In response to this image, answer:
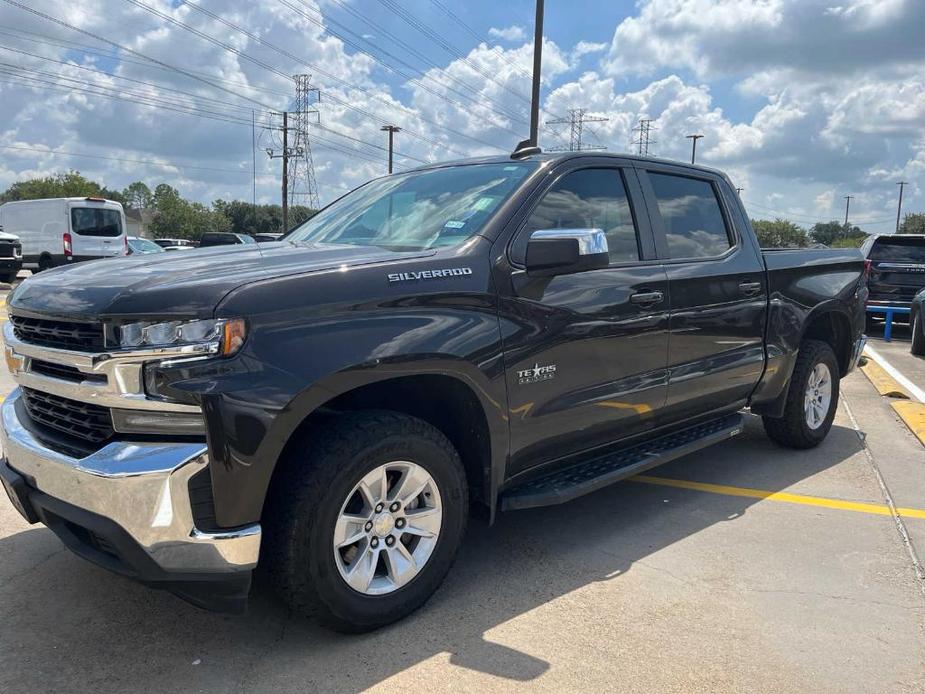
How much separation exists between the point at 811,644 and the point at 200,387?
2479mm

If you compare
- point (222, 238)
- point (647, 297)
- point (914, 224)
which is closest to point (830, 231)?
point (914, 224)

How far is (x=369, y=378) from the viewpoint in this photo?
8.90ft

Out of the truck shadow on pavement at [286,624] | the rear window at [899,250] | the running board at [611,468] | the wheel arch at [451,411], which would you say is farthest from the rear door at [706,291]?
the rear window at [899,250]

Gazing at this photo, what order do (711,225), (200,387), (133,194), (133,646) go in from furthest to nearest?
(133,194) < (711,225) < (133,646) < (200,387)

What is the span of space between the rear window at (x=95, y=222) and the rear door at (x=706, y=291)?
61.0 feet

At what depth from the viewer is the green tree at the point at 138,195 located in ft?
449

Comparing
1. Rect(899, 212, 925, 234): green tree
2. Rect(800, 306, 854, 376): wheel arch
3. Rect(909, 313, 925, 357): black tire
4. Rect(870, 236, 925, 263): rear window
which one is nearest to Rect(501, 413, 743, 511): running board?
Rect(800, 306, 854, 376): wheel arch

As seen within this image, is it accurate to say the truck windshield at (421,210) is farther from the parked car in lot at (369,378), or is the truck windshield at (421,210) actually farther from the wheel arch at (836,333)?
the wheel arch at (836,333)

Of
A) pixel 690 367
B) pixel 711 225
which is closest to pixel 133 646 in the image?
pixel 690 367

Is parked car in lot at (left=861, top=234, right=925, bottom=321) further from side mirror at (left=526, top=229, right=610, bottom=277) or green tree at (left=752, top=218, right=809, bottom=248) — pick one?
side mirror at (left=526, top=229, right=610, bottom=277)

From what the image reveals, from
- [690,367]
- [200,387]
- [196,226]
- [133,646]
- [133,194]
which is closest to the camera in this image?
[200,387]

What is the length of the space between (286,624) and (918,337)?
10.6 metres

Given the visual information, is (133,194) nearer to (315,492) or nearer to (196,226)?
(196,226)

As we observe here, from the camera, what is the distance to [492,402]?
3105 mm
